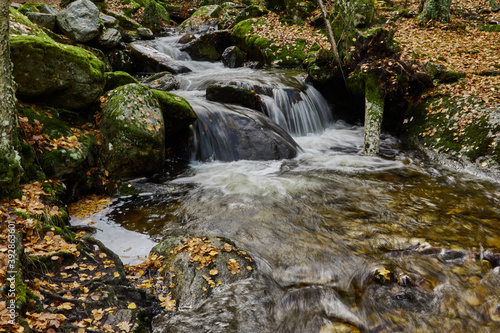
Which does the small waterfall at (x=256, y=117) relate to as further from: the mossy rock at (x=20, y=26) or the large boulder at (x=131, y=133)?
the mossy rock at (x=20, y=26)

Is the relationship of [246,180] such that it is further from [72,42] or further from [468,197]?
[72,42]

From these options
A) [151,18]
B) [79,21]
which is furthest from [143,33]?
[79,21]

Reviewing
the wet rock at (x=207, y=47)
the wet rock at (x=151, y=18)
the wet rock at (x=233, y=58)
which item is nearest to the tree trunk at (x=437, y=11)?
the wet rock at (x=233, y=58)

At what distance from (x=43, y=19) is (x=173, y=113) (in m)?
6.61

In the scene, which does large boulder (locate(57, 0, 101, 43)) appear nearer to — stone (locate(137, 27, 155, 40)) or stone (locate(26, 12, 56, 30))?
stone (locate(26, 12, 56, 30))

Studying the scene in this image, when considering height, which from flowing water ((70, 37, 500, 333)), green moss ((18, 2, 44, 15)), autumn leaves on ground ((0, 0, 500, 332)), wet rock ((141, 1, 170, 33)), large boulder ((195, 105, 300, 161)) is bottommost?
flowing water ((70, 37, 500, 333))

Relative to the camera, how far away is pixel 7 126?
13.2ft

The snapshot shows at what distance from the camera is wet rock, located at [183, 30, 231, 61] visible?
1703 centimetres

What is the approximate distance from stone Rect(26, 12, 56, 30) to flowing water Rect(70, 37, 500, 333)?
582cm

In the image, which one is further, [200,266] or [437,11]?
[437,11]

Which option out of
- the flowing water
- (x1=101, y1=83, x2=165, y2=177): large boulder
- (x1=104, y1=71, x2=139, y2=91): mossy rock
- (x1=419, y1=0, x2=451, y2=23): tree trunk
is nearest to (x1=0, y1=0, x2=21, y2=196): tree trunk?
the flowing water

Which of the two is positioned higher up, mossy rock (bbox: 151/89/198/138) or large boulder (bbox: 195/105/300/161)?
mossy rock (bbox: 151/89/198/138)

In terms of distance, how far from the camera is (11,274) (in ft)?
8.77

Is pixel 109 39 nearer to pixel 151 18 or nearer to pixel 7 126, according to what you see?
pixel 151 18
